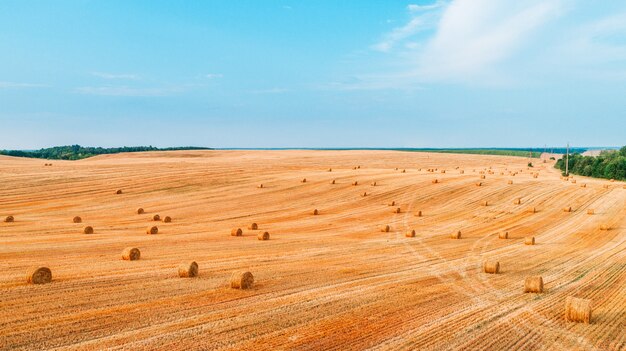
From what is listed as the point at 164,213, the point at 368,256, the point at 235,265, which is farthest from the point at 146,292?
the point at 164,213

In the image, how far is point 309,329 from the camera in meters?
10.4

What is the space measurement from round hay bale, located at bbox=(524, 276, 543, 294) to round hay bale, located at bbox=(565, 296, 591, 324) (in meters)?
2.30

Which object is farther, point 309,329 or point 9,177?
point 9,177

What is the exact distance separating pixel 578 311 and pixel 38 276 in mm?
12887

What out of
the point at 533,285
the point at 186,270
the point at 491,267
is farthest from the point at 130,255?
the point at 533,285

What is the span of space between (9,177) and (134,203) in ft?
39.5

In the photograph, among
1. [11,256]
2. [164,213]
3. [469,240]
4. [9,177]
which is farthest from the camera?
[9,177]

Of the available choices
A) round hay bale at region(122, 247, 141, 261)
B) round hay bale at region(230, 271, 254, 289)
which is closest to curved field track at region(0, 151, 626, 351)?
round hay bale at region(230, 271, 254, 289)

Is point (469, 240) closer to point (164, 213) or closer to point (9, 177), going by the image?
point (164, 213)

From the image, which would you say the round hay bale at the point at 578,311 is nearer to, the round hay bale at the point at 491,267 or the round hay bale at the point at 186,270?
the round hay bale at the point at 491,267

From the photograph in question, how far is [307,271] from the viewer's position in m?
15.7

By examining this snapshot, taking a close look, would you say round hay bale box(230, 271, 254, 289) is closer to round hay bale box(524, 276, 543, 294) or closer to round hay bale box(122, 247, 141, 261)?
round hay bale box(122, 247, 141, 261)

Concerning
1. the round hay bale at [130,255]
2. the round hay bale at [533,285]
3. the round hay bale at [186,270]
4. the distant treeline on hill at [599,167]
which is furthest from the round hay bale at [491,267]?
A: the distant treeline on hill at [599,167]

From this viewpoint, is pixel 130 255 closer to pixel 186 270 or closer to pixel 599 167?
pixel 186 270
